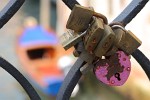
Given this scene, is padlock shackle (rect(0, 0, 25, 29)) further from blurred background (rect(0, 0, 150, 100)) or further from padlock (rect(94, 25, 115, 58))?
blurred background (rect(0, 0, 150, 100))

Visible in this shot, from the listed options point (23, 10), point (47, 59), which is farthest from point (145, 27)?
point (23, 10)

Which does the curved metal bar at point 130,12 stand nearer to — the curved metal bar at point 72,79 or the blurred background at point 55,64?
the curved metal bar at point 72,79

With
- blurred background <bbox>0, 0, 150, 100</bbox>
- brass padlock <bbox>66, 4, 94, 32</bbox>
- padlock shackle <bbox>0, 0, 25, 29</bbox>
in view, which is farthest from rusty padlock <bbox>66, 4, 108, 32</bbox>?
blurred background <bbox>0, 0, 150, 100</bbox>

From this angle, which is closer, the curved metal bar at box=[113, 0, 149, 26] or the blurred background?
the curved metal bar at box=[113, 0, 149, 26]

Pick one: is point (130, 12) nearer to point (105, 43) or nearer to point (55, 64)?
point (105, 43)

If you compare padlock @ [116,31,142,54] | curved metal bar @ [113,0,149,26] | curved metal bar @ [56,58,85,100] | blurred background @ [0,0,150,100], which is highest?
curved metal bar @ [113,0,149,26]

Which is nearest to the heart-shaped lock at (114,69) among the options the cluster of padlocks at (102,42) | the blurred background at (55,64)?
the cluster of padlocks at (102,42)
